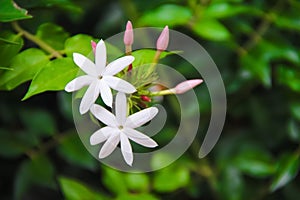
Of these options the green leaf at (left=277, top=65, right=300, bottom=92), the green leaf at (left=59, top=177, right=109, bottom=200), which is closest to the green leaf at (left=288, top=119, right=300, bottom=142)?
the green leaf at (left=277, top=65, right=300, bottom=92)

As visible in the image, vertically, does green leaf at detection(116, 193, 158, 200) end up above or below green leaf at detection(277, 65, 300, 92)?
below

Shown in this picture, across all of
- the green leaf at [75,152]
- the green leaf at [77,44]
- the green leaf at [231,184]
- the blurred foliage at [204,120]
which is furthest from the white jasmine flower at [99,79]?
the green leaf at [231,184]

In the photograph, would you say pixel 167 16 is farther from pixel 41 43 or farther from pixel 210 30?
pixel 41 43

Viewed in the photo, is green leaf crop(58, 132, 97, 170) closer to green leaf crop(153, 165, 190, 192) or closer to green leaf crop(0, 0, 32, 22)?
green leaf crop(153, 165, 190, 192)

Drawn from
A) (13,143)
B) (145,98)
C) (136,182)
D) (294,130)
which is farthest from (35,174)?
(294,130)

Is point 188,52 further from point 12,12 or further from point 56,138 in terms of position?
point 12,12

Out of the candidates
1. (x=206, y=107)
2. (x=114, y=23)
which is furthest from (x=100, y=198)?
(x=114, y=23)
